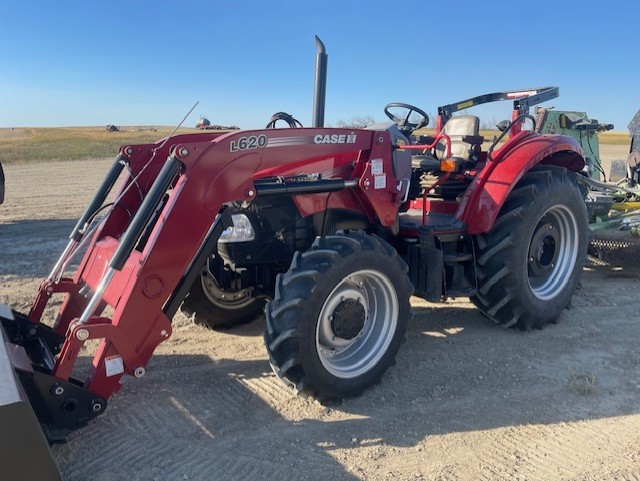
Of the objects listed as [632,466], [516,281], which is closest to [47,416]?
[632,466]

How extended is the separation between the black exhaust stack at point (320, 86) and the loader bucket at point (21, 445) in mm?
3101

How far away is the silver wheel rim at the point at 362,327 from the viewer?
3.66 metres

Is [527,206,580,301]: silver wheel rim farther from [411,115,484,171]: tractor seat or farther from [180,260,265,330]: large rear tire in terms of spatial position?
[180,260,265,330]: large rear tire

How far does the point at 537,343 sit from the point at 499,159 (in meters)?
1.52

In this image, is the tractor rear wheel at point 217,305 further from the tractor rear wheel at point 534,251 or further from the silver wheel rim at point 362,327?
the tractor rear wheel at point 534,251

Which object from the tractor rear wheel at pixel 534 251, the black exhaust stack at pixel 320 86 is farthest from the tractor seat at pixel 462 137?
the black exhaust stack at pixel 320 86

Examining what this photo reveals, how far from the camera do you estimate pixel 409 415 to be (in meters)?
3.54

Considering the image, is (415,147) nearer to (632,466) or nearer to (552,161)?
(552,161)

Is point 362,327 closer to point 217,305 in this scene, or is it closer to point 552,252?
point 217,305

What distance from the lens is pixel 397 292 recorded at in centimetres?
380

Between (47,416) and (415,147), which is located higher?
(415,147)

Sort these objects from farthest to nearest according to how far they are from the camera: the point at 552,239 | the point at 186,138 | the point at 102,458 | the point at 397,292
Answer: the point at 552,239 < the point at 186,138 < the point at 397,292 < the point at 102,458

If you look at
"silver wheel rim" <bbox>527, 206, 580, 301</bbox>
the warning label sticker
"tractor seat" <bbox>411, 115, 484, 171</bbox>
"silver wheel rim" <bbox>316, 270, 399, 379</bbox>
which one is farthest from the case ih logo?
"silver wheel rim" <bbox>527, 206, 580, 301</bbox>

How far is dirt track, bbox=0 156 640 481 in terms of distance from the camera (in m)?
3.02
